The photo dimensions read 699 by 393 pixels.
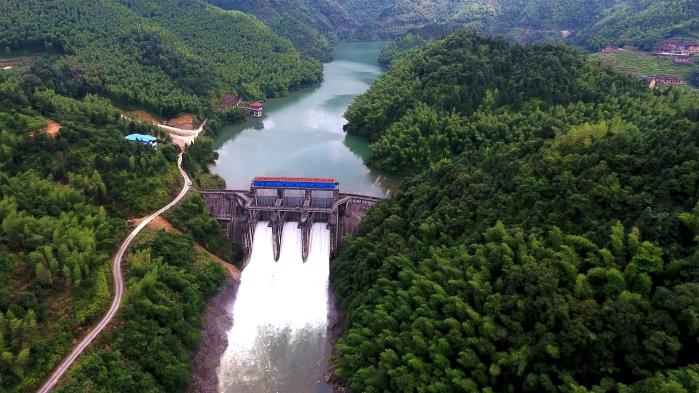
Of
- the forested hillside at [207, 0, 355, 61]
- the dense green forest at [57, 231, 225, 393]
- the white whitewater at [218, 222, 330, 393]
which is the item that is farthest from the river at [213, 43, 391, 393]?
the forested hillside at [207, 0, 355, 61]

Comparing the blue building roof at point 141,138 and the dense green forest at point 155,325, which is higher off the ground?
the blue building roof at point 141,138

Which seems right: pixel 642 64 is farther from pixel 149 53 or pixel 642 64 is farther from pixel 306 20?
pixel 306 20

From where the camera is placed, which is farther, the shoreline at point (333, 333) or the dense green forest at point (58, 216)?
the shoreline at point (333, 333)

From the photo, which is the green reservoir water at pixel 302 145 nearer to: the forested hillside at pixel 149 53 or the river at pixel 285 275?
the river at pixel 285 275

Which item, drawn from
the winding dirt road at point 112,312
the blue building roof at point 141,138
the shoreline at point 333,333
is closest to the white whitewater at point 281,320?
the shoreline at point 333,333

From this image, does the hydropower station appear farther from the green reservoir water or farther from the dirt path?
the green reservoir water

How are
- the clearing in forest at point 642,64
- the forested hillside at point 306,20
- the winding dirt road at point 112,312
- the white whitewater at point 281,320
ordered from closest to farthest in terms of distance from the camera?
the winding dirt road at point 112,312 < the white whitewater at point 281,320 < the clearing in forest at point 642,64 < the forested hillside at point 306,20
